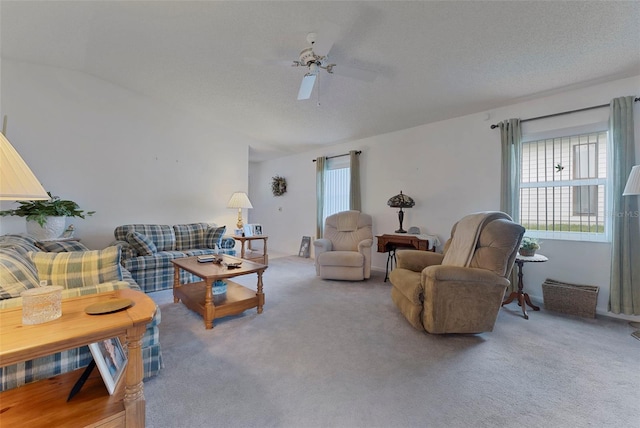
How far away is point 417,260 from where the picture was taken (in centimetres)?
302

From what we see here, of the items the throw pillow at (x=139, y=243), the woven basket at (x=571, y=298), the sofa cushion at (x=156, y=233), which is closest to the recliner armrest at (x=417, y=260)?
the woven basket at (x=571, y=298)

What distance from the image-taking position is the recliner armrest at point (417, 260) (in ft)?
9.77

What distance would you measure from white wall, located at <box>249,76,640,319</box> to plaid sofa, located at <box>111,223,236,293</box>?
7.49 ft

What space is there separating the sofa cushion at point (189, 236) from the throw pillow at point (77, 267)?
9.28 ft

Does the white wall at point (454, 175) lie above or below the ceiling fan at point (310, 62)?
below

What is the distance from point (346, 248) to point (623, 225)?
3.21 meters

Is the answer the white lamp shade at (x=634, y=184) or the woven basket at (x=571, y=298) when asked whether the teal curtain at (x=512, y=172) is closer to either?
the woven basket at (x=571, y=298)

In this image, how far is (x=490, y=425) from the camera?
1.40 meters

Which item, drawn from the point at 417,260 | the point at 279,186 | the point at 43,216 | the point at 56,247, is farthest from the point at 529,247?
the point at 43,216

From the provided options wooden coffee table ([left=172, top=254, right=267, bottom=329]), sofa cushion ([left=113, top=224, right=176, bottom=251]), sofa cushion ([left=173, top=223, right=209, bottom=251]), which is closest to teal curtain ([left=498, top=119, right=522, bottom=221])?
wooden coffee table ([left=172, top=254, right=267, bottom=329])

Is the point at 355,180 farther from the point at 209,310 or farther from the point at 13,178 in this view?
the point at 13,178

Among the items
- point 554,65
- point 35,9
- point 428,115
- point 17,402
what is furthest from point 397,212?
point 35,9

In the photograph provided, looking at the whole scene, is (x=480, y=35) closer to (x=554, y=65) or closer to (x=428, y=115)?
(x=554, y=65)

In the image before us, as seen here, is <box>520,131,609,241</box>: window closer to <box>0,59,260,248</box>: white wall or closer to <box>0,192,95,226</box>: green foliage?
<box>0,59,260,248</box>: white wall
